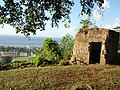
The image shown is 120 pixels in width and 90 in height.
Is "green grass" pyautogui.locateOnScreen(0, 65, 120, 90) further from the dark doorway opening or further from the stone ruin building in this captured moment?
the dark doorway opening

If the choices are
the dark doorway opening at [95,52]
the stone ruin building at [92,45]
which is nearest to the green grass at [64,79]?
the stone ruin building at [92,45]

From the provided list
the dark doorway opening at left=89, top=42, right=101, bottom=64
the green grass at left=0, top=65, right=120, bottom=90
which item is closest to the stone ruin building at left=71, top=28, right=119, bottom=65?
the dark doorway opening at left=89, top=42, right=101, bottom=64

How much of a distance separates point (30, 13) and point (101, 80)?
7639 millimetres

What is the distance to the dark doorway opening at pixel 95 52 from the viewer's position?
2234cm

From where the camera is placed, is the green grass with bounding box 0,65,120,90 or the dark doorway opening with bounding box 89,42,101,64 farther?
the dark doorway opening with bounding box 89,42,101,64

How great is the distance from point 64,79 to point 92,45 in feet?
22.5

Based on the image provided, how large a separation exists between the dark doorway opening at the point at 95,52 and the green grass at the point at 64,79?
9.31 feet

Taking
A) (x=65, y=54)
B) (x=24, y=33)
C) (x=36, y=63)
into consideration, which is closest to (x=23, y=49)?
(x=65, y=54)

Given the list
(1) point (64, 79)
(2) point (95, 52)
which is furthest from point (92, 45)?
(1) point (64, 79)

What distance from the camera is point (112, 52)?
22.8 meters

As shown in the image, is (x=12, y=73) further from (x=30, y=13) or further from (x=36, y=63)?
(x=30, y=13)

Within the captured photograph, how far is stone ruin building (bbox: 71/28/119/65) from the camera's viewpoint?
2123 cm

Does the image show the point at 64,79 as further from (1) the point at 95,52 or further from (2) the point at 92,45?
(1) the point at 95,52

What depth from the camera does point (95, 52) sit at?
2308 centimetres
